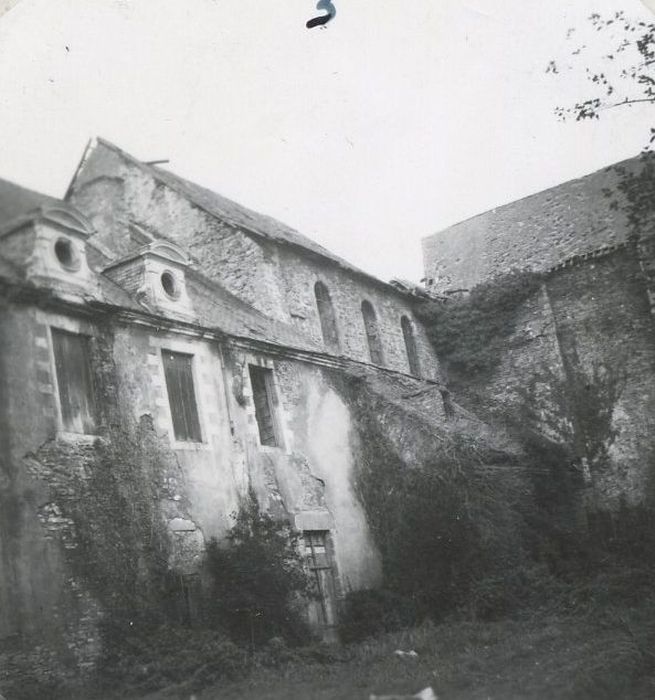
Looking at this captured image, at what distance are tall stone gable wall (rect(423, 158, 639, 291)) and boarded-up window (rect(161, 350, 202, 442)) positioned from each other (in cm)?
1301

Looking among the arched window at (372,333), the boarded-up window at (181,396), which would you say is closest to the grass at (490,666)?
the boarded-up window at (181,396)

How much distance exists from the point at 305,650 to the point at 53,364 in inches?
202

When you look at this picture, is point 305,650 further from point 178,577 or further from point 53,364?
point 53,364

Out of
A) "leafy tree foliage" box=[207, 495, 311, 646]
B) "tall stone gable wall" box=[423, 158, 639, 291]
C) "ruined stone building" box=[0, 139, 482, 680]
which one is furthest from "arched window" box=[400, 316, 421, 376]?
"leafy tree foliage" box=[207, 495, 311, 646]

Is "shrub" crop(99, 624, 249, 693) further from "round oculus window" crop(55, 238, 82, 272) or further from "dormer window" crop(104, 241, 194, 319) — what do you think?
"dormer window" crop(104, 241, 194, 319)

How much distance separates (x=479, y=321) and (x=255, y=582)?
12.9m

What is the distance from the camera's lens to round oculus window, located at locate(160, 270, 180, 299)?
13.9 metres

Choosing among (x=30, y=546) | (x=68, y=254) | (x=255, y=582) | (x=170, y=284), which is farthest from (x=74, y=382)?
(x=255, y=582)

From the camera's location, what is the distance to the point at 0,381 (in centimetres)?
972

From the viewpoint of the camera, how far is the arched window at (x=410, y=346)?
2184 cm

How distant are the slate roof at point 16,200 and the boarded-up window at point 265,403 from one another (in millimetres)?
5177

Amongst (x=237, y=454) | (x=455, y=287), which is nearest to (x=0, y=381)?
(x=237, y=454)

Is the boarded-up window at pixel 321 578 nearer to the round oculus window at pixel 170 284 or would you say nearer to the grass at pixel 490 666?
the grass at pixel 490 666

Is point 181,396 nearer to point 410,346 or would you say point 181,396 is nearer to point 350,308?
point 350,308
